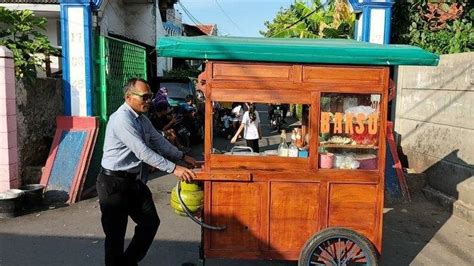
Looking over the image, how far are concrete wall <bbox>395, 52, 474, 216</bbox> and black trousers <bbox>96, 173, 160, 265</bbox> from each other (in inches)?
181

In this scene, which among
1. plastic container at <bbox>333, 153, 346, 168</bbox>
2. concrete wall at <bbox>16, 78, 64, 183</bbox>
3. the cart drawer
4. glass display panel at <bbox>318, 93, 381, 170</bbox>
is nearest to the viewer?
the cart drawer

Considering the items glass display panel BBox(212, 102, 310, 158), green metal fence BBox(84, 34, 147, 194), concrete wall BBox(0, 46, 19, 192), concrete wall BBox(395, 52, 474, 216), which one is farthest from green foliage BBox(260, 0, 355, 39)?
concrete wall BBox(0, 46, 19, 192)

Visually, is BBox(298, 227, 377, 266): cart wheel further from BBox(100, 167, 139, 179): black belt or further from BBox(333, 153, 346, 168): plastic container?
BBox(100, 167, 139, 179): black belt

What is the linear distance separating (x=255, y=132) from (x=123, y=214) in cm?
487

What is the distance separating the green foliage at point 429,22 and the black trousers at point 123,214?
6.46 meters

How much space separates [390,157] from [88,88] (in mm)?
5008

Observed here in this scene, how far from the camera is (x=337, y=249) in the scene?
4.02 metres

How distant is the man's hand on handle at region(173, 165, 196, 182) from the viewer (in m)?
3.78

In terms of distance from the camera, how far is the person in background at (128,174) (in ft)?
12.2

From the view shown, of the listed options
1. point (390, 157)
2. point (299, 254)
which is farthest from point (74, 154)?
point (390, 157)

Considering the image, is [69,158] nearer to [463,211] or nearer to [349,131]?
[349,131]

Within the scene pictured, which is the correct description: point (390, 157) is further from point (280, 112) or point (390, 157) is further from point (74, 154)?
point (280, 112)

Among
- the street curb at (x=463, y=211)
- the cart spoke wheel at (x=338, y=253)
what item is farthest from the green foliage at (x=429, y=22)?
the cart spoke wheel at (x=338, y=253)

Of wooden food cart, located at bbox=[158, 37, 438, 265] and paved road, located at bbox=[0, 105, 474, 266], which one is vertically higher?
wooden food cart, located at bbox=[158, 37, 438, 265]
